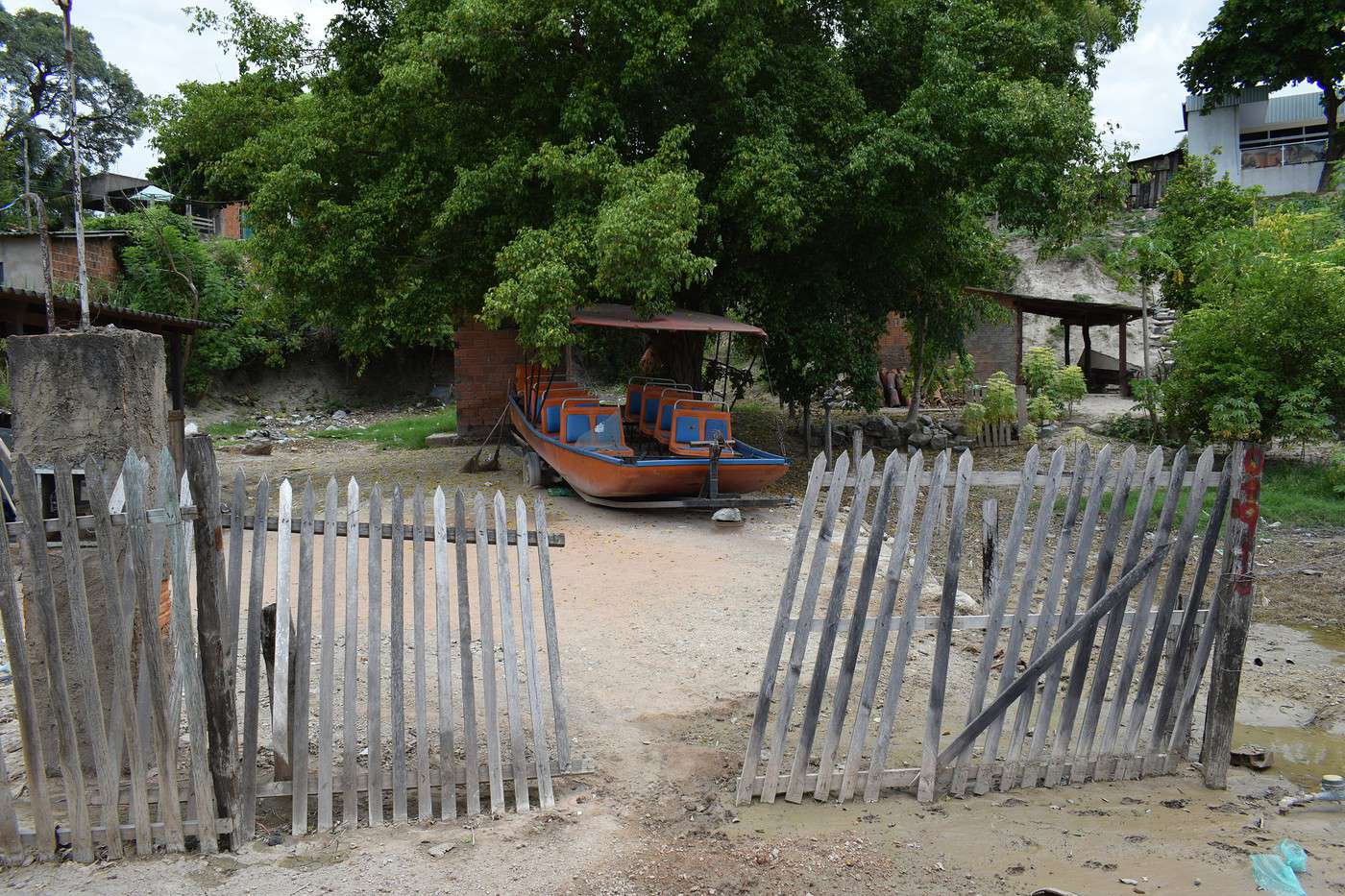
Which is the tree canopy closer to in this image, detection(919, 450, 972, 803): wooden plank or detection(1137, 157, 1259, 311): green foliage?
detection(919, 450, 972, 803): wooden plank

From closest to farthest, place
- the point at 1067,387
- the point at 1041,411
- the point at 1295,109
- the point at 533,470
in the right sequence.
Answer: the point at 533,470 → the point at 1041,411 → the point at 1067,387 → the point at 1295,109

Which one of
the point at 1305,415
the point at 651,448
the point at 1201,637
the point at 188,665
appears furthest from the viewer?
the point at 651,448

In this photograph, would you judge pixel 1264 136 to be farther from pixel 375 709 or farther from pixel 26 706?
pixel 26 706

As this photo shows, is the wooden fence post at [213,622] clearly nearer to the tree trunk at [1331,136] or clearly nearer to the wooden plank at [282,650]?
the wooden plank at [282,650]

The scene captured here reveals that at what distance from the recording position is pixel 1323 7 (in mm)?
29016

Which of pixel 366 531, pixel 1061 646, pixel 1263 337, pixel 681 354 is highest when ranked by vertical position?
pixel 681 354

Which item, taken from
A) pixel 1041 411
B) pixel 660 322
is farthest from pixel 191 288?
pixel 1041 411

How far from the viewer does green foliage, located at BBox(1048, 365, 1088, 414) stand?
20.5 m

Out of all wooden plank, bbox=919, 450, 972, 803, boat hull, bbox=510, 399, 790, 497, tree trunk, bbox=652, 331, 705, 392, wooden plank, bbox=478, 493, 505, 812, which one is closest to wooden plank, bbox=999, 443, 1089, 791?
wooden plank, bbox=919, 450, 972, 803

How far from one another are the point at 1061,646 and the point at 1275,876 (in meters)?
1.19

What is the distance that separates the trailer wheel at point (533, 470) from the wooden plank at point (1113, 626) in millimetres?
9845

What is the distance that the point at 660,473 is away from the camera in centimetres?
1148

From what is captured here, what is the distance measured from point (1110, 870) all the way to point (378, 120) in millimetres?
12986

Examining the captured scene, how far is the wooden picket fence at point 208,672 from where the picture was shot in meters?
3.84
